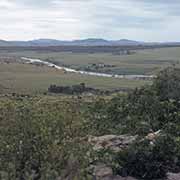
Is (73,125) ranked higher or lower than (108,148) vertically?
higher

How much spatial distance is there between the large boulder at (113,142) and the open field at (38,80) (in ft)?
202

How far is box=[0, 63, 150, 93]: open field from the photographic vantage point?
293 feet

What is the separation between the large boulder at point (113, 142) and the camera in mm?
16839

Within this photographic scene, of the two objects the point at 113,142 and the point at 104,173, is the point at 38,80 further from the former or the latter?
the point at 104,173

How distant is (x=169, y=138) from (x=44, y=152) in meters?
5.53

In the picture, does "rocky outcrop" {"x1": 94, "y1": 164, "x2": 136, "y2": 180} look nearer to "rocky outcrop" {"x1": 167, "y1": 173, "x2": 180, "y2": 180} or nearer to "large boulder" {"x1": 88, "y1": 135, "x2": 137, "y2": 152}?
"large boulder" {"x1": 88, "y1": 135, "x2": 137, "y2": 152}

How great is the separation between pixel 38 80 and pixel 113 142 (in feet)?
284

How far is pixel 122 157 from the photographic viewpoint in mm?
15797

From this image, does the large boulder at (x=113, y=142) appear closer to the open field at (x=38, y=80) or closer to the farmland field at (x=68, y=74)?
the farmland field at (x=68, y=74)

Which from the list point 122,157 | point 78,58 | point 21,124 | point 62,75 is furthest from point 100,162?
point 78,58

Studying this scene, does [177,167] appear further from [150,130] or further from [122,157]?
[150,130]

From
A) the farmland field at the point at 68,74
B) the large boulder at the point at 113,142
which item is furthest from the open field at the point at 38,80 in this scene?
the large boulder at the point at 113,142

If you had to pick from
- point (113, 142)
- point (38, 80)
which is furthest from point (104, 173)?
point (38, 80)

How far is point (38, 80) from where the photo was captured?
103875 millimetres
